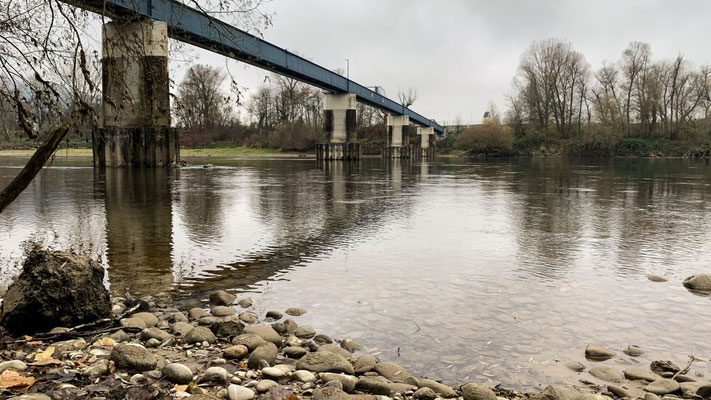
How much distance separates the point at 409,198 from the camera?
16.3 meters

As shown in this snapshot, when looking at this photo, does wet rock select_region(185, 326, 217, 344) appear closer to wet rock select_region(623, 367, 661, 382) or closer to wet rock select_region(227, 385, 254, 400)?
wet rock select_region(227, 385, 254, 400)

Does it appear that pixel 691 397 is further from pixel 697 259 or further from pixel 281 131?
pixel 281 131

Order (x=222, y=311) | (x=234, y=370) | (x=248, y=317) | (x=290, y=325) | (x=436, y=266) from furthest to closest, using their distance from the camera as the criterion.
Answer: (x=436, y=266) < (x=222, y=311) < (x=248, y=317) < (x=290, y=325) < (x=234, y=370)

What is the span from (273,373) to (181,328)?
1279 mm

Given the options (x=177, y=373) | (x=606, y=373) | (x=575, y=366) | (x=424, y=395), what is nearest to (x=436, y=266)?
(x=575, y=366)

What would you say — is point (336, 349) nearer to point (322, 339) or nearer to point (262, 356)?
point (322, 339)

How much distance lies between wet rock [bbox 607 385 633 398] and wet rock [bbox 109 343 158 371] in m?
3.13

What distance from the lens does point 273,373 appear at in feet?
11.9

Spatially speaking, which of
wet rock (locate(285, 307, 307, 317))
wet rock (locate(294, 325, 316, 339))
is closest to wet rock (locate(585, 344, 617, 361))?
wet rock (locate(294, 325, 316, 339))

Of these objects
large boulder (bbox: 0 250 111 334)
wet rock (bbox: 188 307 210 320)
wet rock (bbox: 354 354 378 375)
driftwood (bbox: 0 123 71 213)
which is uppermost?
driftwood (bbox: 0 123 71 213)

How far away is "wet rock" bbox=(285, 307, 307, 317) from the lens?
5094mm

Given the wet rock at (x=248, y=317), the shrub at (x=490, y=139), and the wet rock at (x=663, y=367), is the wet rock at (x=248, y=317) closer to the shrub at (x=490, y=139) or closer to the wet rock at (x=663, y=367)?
the wet rock at (x=663, y=367)

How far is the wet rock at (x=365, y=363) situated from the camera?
3833mm

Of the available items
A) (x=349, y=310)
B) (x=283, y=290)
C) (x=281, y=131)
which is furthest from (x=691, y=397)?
(x=281, y=131)
